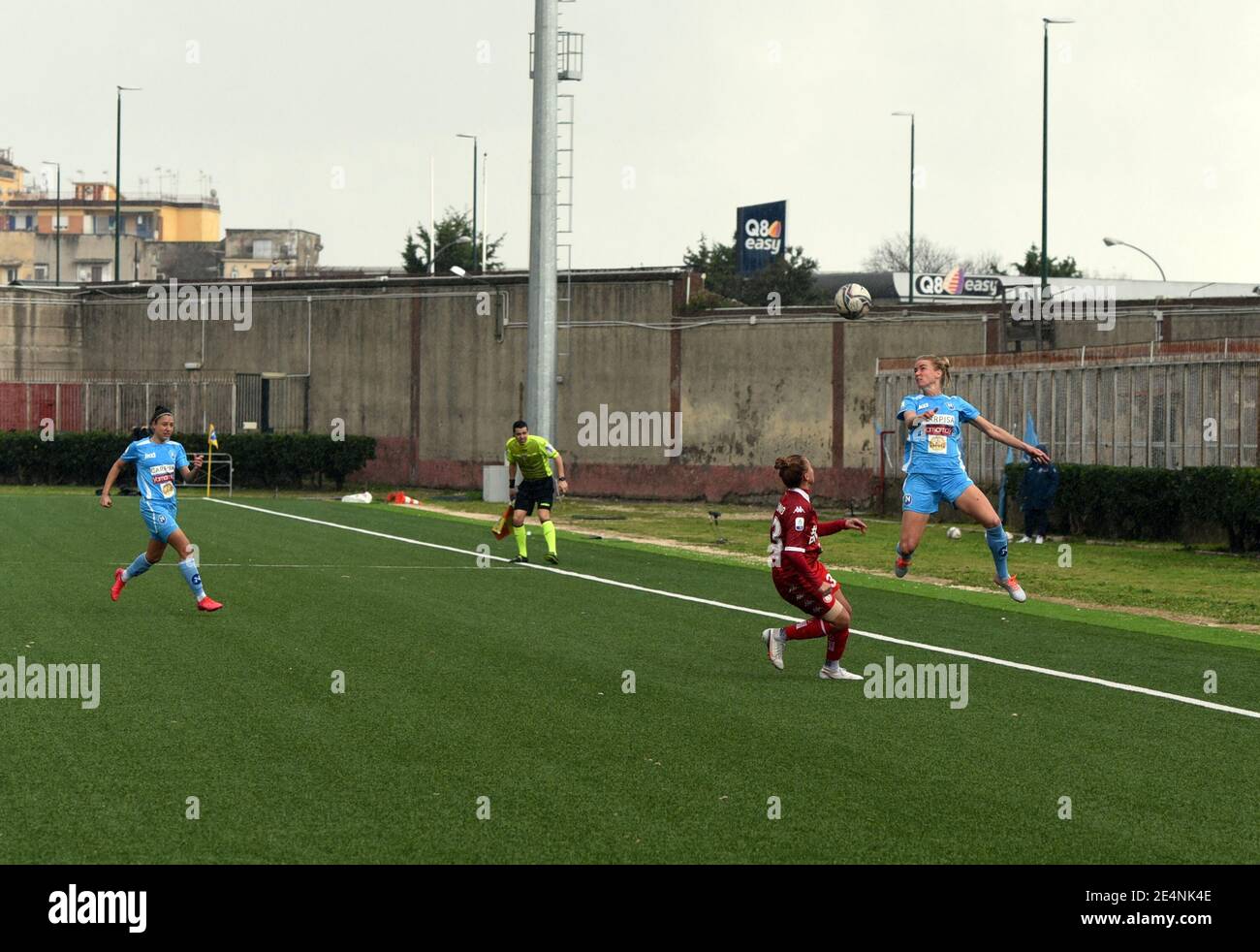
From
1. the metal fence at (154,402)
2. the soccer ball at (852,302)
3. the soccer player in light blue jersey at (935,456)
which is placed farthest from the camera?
the metal fence at (154,402)

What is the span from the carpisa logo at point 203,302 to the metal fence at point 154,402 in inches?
74.6

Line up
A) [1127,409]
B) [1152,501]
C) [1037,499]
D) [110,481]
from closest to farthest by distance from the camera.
→ [110,481], [1152,501], [1037,499], [1127,409]

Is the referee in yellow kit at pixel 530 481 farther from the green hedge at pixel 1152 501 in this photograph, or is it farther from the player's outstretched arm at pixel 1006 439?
the green hedge at pixel 1152 501

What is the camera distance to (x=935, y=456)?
16.0 metres

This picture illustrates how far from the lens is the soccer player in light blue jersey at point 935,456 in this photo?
51.8ft

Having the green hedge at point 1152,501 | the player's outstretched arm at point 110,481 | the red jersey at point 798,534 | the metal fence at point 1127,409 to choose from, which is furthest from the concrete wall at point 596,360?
the red jersey at point 798,534

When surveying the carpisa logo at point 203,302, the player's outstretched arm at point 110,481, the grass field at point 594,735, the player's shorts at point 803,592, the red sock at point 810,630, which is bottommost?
the grass field at point 594,735

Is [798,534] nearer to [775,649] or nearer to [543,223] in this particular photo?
[775,649]

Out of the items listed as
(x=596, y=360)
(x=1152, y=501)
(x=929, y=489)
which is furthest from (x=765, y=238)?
(x=929, y=489)

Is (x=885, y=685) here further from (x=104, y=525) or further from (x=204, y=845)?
(x=104, y=525)

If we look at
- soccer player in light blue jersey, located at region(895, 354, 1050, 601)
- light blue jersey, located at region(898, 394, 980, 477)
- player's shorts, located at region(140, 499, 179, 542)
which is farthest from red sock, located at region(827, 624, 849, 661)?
player's shorts, located at region(140, 499, 179, 542)

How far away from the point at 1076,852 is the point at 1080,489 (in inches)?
951

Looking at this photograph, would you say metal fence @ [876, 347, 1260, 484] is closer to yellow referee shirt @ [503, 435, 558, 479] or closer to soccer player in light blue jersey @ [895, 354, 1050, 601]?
yellow referee shirt @ [503, 435, 558, 479]

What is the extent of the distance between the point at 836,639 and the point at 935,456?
3.82 m
